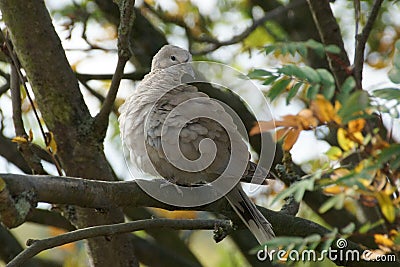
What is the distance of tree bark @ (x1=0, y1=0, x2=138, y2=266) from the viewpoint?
3803 millimetres

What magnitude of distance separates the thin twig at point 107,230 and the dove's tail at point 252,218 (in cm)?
12

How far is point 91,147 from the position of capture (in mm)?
3803

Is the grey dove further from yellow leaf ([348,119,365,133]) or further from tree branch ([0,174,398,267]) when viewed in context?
yellow leaf ([348,119,365,133])

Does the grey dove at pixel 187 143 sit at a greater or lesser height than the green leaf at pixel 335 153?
lesser

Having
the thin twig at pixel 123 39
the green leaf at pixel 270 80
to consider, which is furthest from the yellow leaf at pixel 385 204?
the thin twig at pixel 123 39

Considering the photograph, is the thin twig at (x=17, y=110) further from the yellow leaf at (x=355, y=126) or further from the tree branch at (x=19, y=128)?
the yellow leaf at (x=355, y=126)

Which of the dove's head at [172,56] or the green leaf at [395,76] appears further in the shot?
the dove's head at [172,56]

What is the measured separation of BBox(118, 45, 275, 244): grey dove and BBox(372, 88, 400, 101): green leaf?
4.15 feet

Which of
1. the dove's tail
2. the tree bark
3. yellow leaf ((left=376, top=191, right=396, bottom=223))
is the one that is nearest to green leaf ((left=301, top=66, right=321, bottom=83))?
yellow leaf ((left=376, top=191, right=396, bottom=223))

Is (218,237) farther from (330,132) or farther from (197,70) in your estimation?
(197,70)

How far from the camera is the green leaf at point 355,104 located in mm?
1981

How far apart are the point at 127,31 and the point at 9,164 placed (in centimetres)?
177

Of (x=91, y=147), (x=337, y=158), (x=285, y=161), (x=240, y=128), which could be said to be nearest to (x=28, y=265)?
(x=91, y=147)

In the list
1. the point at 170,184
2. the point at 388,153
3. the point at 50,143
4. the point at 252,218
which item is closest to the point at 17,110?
the point at 50,143
